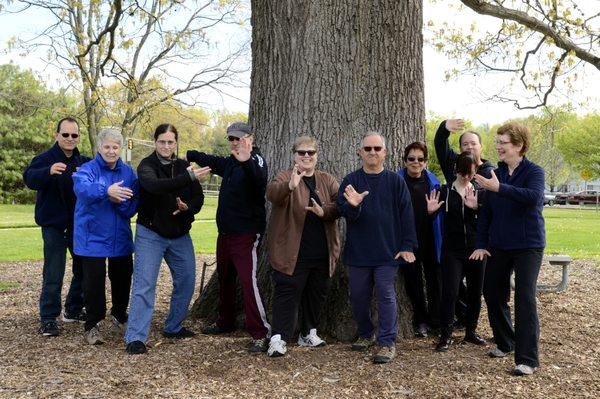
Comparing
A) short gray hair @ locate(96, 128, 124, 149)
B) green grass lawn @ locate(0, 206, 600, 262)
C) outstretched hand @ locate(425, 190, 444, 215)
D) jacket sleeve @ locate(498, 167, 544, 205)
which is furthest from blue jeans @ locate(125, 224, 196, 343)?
green grass lawn @ locate(0, 206, 600, 262)

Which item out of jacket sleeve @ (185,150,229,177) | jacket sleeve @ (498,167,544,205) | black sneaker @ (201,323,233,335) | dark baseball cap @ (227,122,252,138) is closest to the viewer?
jacket sleeve @ (498,167,544,205)

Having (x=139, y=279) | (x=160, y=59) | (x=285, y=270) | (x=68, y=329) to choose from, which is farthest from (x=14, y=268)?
(x=160, y=59)

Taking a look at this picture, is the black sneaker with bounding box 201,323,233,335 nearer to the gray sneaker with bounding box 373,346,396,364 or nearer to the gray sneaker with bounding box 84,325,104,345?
the gray sneaker with bounding box 84,325,104,345

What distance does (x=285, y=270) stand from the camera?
199 inches

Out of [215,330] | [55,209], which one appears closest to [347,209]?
[215,330]

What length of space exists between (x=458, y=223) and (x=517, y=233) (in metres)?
0.66

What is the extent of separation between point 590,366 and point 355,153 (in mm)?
2604

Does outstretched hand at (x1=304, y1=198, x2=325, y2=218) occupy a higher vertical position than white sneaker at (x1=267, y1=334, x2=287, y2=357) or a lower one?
higher

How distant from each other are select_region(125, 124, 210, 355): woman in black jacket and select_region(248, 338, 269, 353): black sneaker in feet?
2.95

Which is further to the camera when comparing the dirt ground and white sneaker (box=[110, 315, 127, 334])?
white sneaker (box=[110, 315, 127, 334])

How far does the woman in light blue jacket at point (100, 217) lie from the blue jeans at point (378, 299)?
2.02 metres

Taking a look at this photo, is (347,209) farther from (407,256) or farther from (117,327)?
(117,327)

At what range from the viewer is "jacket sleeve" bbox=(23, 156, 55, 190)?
5766 millimetres

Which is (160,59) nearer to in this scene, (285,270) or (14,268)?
(14,268)
